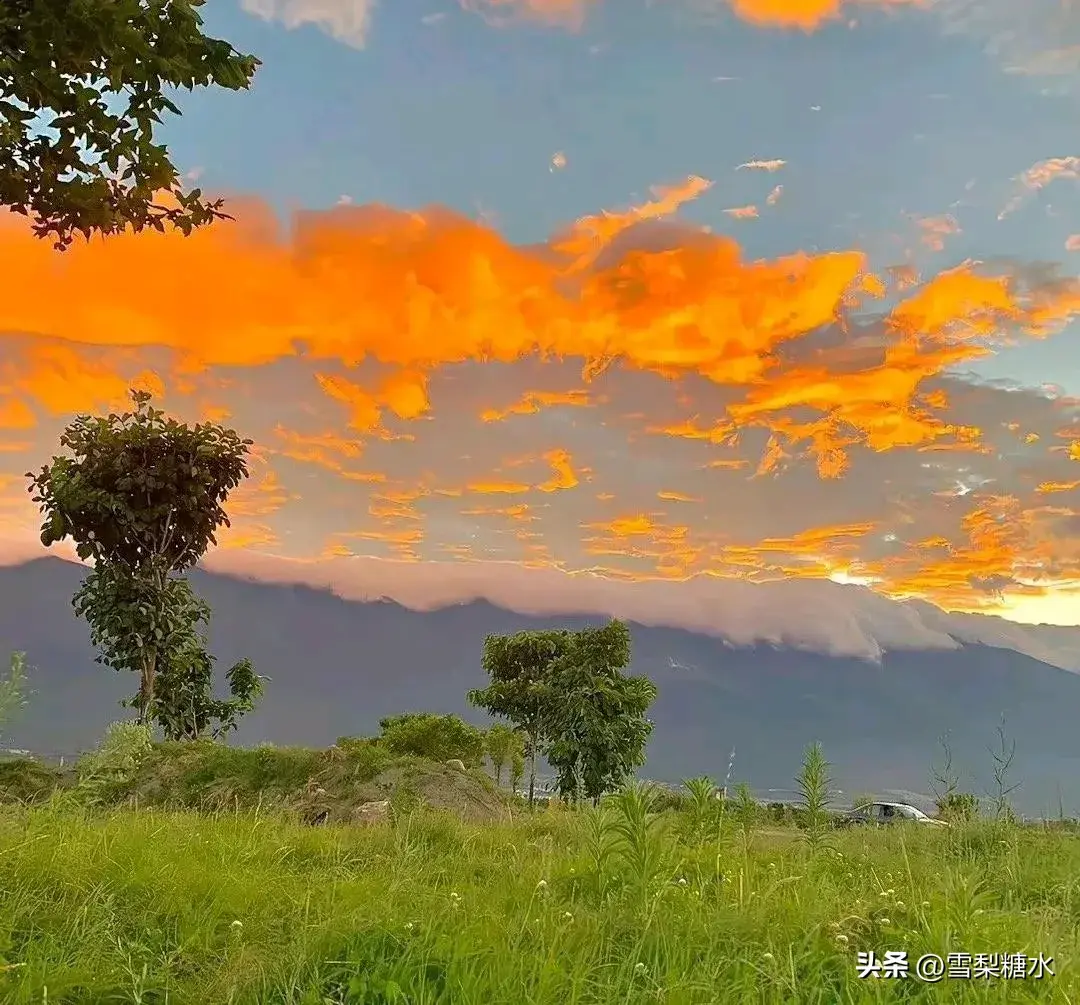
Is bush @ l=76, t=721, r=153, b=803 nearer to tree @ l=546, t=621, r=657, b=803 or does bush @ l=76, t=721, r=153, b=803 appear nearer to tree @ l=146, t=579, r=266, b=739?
tree @ l=146, t=579, r=266, b=739

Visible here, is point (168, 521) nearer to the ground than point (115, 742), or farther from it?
farther from it

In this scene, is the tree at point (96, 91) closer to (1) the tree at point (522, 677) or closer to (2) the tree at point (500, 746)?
(2) the tree at point (500, 746)

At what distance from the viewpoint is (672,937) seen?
12.6 ft

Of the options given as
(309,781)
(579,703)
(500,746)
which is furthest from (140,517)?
(579,703)

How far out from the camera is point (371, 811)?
11453 millimetres

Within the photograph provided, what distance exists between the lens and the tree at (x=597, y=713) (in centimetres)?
3975

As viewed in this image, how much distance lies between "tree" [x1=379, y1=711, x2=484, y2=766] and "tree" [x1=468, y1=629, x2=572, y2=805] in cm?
1651

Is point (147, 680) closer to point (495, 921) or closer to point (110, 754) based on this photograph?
point (110, 754)

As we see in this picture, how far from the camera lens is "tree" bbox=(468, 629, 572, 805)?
44375 millimetres

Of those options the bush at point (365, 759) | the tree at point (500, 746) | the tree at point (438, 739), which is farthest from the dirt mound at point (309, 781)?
the tree at point (500, 746)

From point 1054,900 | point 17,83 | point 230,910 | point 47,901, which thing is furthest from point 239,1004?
point 17,83

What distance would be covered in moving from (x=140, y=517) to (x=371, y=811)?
31.6 feet

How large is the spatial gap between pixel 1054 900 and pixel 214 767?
13220 mm

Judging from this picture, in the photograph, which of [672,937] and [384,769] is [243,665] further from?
[672,937]
